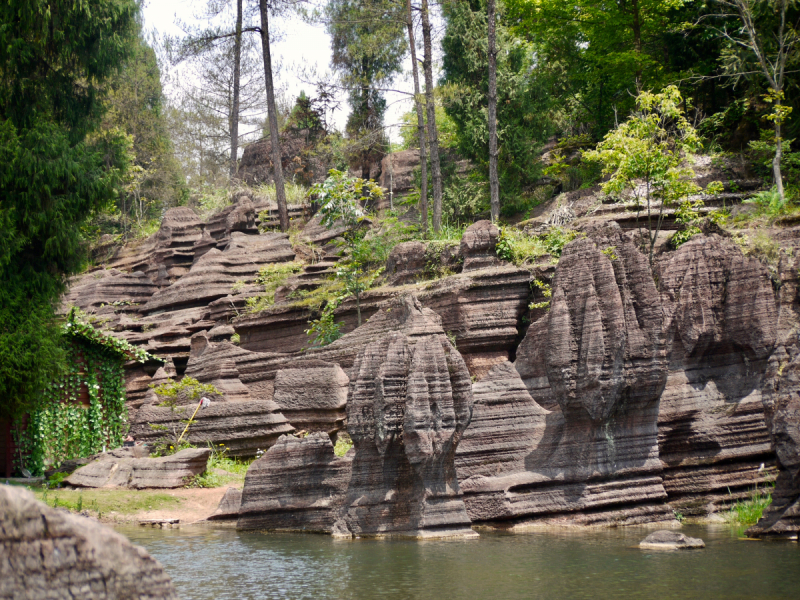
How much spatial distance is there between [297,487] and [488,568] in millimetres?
5913

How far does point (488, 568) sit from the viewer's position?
443 inches

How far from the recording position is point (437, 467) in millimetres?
15047

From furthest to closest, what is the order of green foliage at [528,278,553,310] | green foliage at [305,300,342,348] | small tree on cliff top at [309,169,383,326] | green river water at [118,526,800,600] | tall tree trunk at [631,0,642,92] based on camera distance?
1. tall tree trunk at [631,0,642,92]
2. small tree on cliff top at [309,169,383,326]
3. green foliage at [305,300,342,348]
4. green foliage at [528,278,553,310]
5. green river water at [118,526,800,600]

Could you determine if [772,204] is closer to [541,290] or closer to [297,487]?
[541,290]

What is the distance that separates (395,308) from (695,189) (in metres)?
8.85

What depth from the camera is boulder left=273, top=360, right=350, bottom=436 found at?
22016mm

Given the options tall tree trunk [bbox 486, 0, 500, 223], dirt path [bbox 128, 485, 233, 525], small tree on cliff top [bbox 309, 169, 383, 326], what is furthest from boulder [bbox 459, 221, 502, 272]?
dirt path [bbox 128, 485, 233, 525]

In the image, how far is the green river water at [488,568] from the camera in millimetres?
9773

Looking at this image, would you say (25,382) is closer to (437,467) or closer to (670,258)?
(437,467)

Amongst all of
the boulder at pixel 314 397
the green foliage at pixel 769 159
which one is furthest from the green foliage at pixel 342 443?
the green foliage at pixel 769 159

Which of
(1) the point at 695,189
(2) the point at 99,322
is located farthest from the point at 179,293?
(1) the point at 695,189

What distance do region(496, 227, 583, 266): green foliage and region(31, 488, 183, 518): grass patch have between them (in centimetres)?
1133

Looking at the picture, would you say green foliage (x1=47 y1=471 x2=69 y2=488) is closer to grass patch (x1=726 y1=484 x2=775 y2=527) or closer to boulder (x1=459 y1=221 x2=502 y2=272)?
boulder (x1=459 y1=221 x2=502 y2=272)

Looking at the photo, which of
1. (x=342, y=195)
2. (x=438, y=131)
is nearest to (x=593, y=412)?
(x=342, y=195)
